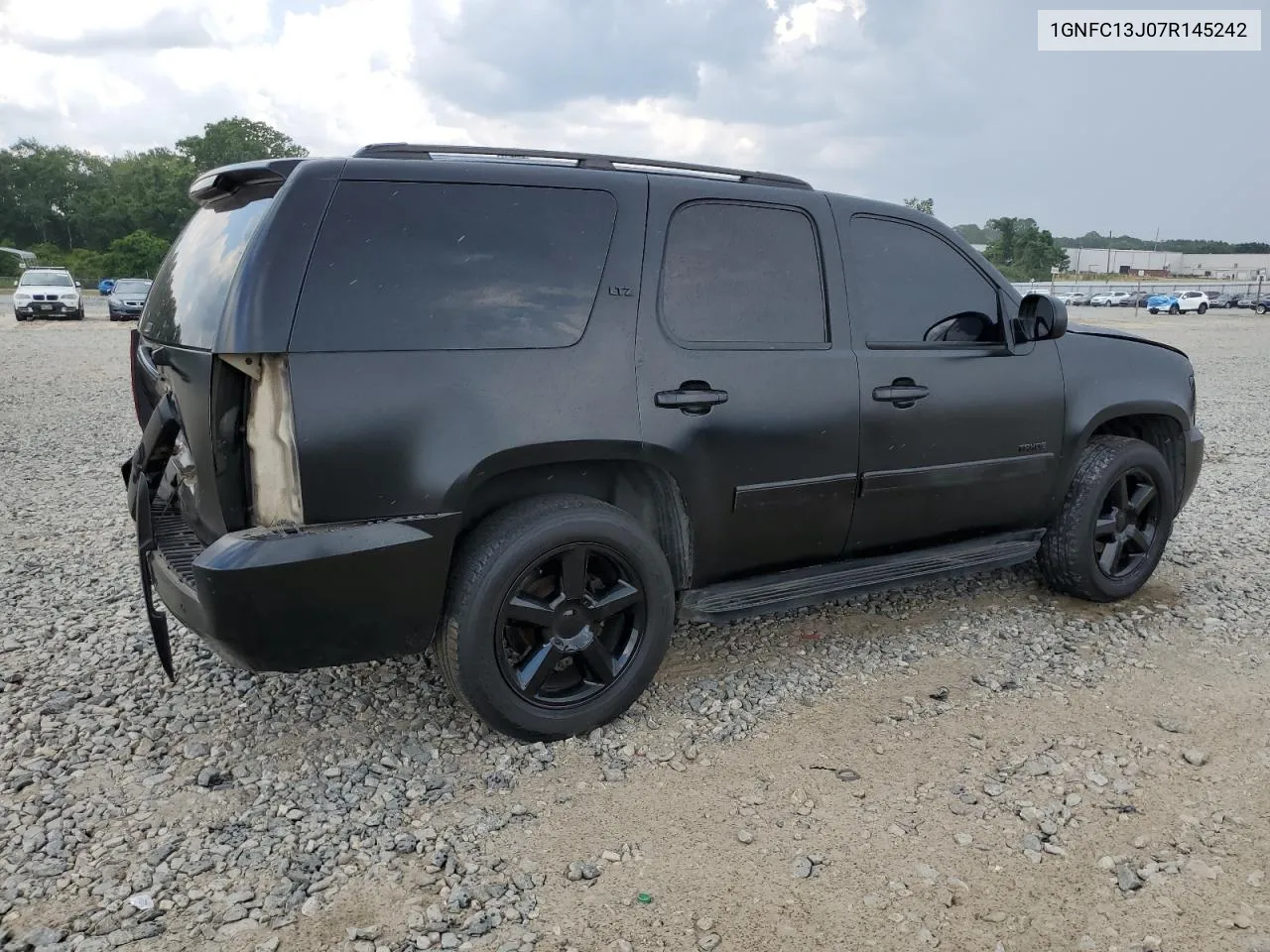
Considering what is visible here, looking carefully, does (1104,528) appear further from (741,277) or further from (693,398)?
(693,398)

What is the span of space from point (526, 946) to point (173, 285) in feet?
8.20

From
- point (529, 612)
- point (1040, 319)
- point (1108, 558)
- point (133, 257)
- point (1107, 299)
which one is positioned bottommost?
point (1108, 558)

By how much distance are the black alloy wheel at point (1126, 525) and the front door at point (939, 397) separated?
0.48 m

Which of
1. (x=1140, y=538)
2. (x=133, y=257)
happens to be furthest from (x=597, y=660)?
A: (x=133, y=257)

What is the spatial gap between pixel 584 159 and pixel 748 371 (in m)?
0.95

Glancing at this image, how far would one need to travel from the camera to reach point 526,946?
2.30m

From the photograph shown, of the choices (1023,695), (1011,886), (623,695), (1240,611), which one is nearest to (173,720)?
(623,695)

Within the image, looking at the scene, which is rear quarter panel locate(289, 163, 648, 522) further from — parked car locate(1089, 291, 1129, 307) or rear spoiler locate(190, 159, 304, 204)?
parked car locate(1089, 291, 1129, 307)

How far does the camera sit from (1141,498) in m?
4.63

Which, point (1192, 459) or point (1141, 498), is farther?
point (1192, 459)

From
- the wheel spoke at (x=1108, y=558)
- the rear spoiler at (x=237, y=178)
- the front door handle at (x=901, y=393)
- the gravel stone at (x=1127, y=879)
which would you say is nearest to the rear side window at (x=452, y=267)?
the rear spoiler at (x=237, y=178)

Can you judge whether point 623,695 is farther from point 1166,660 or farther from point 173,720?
point 1166,660

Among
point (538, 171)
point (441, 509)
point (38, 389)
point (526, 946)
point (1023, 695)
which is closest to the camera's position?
point (526, 946)

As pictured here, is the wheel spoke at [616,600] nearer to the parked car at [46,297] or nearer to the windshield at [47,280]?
the parked car at [46,297]
